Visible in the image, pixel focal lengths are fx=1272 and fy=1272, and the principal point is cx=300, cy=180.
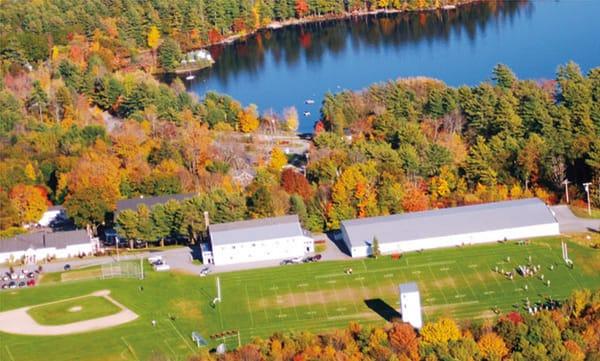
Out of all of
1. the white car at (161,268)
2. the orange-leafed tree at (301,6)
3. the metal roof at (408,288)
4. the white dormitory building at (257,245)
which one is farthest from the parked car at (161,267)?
the orange-leafed tree at (301,6)

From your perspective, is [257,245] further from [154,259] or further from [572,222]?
[572,222]

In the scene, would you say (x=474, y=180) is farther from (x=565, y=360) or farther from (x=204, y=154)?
(x=565, y=360)

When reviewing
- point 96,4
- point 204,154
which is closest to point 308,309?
point 204,154

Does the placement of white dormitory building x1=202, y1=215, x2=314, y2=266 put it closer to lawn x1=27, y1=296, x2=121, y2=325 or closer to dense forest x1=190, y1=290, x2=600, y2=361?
lawn x1=27, y1=296, x2=121, y2=325

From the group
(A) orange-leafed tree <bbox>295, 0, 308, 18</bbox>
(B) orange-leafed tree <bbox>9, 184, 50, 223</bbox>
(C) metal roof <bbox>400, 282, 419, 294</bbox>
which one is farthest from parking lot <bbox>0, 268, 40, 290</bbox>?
(A) orange-leafed tree <bbox>295, 0, 308, 18</bbox>

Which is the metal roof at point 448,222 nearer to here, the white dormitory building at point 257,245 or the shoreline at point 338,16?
the white dormitory building at point 257,245

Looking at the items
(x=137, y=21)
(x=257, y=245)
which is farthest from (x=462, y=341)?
(x=137, y=21)
